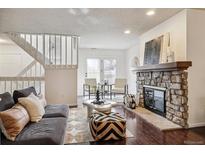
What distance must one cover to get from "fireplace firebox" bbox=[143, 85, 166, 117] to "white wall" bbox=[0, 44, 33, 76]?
17.2 feet

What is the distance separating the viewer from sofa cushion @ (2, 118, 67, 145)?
1.86m

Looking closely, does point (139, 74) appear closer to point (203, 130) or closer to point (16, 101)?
point (203, 130)

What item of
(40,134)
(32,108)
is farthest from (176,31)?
(40,134)

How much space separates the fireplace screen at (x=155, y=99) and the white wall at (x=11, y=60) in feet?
17.2

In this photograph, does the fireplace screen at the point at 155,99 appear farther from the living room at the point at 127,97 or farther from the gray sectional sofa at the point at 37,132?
the gray sectional sofa at the point at 37,132

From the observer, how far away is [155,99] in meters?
4.63

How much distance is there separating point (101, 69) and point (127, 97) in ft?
12.1

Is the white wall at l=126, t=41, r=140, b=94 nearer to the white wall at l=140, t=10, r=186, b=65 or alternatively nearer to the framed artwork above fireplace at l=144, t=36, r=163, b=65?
the framed artwork above fireplace at l=144, t=36, r=163, b=65

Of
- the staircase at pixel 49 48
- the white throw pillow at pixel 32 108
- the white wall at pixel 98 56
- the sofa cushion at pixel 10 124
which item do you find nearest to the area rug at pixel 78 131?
the white throw pillow at pixel 32 108

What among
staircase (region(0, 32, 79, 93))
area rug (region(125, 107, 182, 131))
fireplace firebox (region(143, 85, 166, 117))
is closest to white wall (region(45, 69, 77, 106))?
staircase (region(0, 32, 79, 93))

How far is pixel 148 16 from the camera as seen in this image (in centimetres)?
390

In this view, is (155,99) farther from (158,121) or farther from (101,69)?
(101,69)
